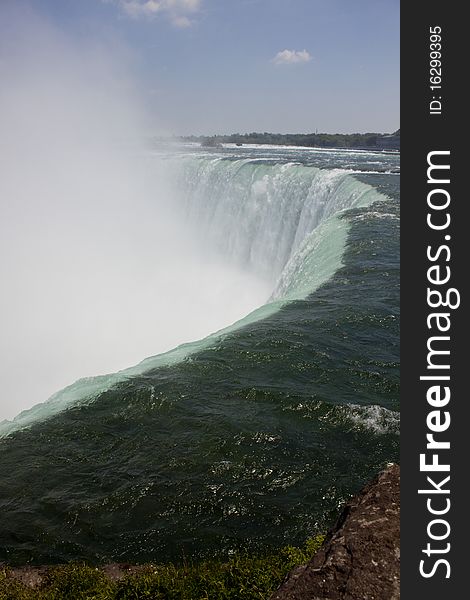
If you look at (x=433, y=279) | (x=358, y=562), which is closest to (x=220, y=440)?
(x=358, y=562)

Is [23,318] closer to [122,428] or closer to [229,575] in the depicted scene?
[122,428]

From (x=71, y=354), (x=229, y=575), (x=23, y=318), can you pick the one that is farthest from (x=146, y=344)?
(x=229, y=575)

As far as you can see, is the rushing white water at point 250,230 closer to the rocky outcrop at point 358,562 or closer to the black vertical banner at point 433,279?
the rocky outcrop at point 358,562

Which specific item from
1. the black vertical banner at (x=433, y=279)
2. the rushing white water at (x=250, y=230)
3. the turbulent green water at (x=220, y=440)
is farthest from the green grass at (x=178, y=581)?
the rushing white water at (x=250, y=230)

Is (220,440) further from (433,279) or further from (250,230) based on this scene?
(250,230)

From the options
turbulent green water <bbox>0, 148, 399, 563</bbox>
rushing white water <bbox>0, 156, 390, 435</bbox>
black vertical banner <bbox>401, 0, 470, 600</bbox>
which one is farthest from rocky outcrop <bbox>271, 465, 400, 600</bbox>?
rushing white water <bbox>0, 156, 390, 435</bbox>
